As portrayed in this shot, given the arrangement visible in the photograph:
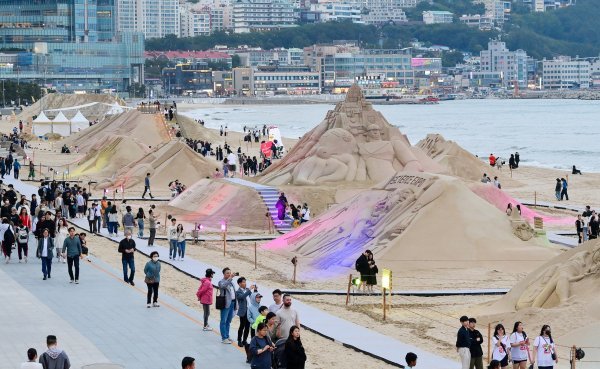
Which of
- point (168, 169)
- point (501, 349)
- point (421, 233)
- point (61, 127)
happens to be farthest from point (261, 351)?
point (61, 127)

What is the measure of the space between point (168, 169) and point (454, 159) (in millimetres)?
11723

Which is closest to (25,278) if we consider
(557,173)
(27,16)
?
(557,173)

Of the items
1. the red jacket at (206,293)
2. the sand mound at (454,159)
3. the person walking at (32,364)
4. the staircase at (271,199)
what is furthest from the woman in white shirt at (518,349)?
the sand mound at (454,159)

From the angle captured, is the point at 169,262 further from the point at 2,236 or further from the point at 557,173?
the point at 557,173

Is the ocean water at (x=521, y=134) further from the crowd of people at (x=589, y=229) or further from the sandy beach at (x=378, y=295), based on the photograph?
the crowd of people at (x=589, y=229)

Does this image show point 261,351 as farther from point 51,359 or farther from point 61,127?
point 61,127

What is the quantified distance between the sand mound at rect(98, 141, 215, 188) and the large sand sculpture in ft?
21.8

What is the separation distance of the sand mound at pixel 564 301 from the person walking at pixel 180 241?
8462mm

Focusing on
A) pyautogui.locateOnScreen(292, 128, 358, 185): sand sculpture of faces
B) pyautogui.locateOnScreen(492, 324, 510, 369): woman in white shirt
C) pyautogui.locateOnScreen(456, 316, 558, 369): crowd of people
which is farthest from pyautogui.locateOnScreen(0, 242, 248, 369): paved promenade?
pyautogui.locateOnScreen(292, 128, 358, 185): sand sculpture of faces

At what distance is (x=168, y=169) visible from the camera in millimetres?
52000

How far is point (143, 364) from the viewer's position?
59.4 ft

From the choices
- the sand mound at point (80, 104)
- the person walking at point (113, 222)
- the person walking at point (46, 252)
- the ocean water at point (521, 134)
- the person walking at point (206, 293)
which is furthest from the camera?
the sand mound at point (80, 104)

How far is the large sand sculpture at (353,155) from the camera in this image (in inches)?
1690

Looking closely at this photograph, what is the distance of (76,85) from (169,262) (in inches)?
6462
